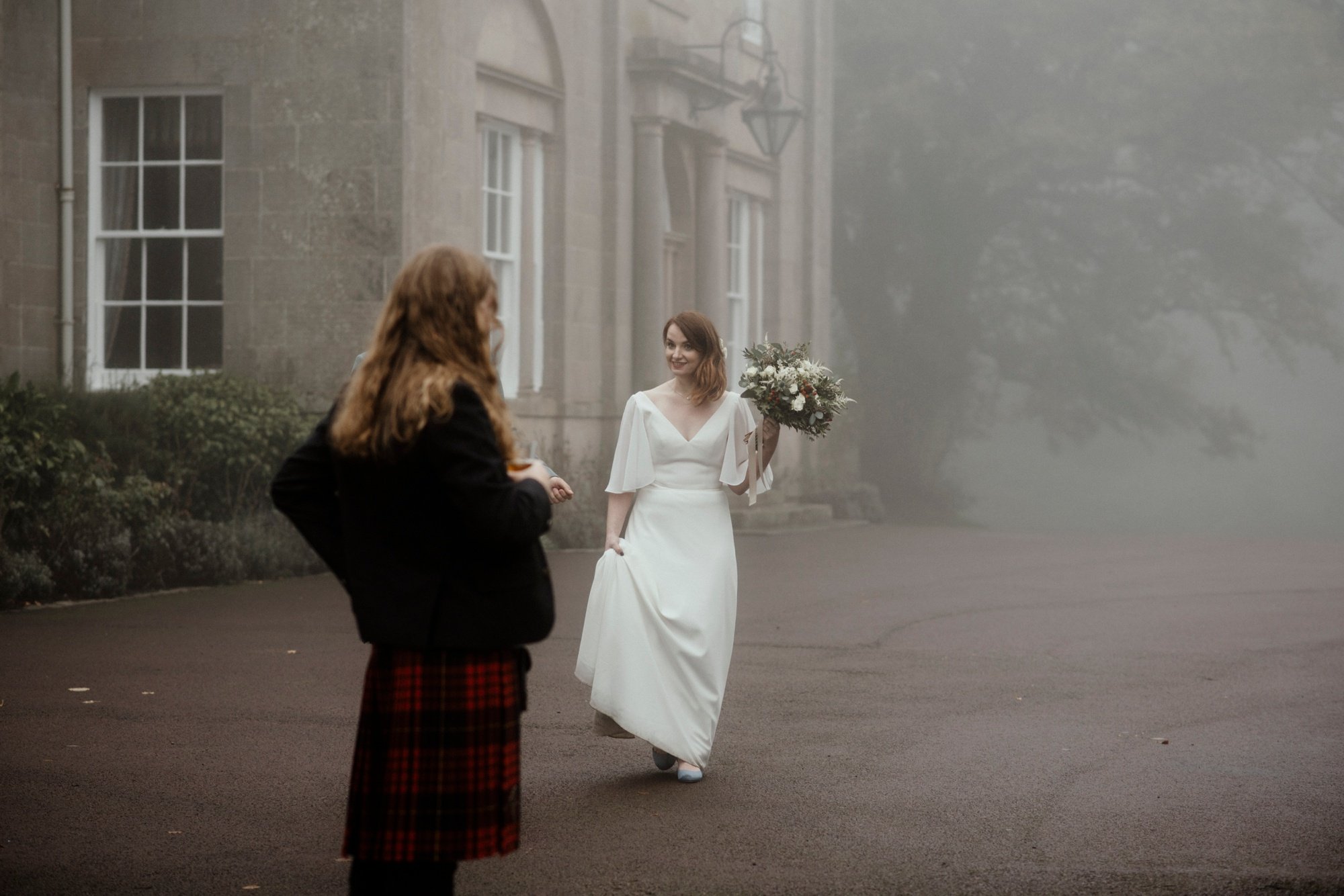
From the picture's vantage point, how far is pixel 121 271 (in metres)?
16.8

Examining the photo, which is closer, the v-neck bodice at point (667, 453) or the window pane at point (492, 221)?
the v-neck bodice at point (667, 453)

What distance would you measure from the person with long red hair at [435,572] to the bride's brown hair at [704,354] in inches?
121

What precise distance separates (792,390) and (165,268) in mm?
10927

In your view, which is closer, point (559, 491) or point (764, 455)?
point (559, 491)

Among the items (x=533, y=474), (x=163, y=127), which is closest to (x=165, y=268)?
(x=163, y=127)

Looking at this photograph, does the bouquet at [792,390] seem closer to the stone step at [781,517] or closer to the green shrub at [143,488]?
the green shrub at [143,488]

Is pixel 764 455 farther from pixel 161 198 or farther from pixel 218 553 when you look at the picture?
pixel 161 198

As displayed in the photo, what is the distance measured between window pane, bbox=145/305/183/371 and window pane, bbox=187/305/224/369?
0.12m

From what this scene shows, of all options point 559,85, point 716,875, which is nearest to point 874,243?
point 559,85

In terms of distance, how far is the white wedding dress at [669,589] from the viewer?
6652 millimetres

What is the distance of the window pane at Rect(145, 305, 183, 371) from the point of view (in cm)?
1673

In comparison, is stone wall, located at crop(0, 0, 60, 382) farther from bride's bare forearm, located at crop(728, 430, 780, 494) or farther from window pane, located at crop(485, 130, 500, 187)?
bride's bare forearm, located at crop(728, 430, 780, 494)

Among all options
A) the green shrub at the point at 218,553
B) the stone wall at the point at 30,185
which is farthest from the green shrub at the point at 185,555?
the stone wall at the point at 30,185

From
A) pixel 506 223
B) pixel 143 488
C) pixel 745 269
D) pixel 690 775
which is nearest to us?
pixel 690 775
